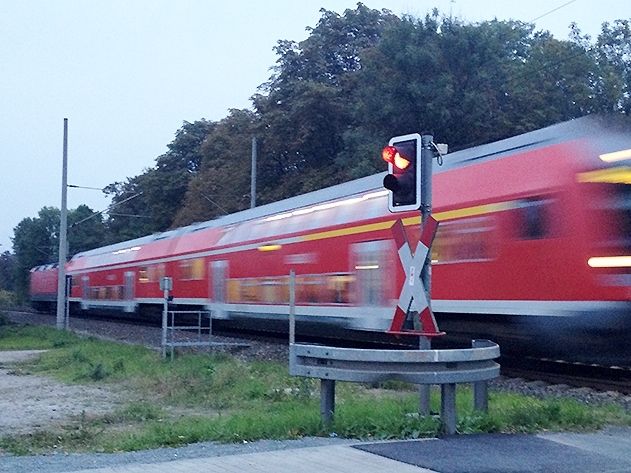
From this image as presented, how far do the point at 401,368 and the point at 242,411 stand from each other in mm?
3815

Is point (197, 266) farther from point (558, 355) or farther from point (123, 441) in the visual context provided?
point (123, 441)

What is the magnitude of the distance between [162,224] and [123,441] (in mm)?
62095

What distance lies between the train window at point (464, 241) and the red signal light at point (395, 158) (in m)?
6.36

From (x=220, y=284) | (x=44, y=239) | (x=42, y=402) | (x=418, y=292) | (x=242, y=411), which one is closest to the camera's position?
(x=418, y=292)

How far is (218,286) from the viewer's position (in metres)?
28.7

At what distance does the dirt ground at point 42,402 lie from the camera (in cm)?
1183

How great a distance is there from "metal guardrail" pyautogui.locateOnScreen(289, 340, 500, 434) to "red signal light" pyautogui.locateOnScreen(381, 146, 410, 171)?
83.1 inches

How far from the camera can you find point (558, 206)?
48.0 ft

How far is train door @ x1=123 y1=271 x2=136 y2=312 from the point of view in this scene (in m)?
39.9

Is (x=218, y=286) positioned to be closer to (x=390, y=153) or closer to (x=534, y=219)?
(x=534, y=219)

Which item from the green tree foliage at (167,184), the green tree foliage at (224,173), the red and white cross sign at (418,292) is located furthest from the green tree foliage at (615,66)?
the red and white cross sign at (418,292)

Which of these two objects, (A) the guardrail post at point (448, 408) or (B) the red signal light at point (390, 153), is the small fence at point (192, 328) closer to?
(B) the red signal light at point (390, 153)

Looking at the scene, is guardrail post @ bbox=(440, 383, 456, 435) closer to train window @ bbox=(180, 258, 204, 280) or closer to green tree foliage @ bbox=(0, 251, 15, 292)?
train window @ bbox=(180, 258, 204, 280)

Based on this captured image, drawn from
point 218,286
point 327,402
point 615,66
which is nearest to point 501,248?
point 327,402
